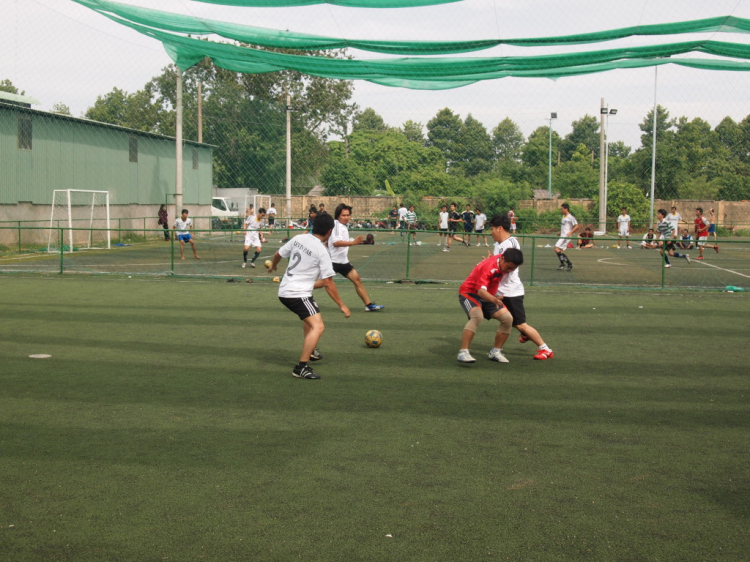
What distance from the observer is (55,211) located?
31.3 m

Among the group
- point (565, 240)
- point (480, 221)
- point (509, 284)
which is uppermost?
point (480, 221)

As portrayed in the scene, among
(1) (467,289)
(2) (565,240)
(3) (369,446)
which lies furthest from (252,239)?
(3) (369,446)

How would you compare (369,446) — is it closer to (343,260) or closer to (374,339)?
(374,339)

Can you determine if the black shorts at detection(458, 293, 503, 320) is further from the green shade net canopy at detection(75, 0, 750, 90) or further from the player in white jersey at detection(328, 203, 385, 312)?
the green shade net canopy at detection(75, 0, 750, 90)

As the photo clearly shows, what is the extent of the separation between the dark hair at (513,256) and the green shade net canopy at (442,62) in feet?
15.6

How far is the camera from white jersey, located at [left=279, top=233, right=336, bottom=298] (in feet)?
26.7

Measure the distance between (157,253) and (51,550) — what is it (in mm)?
18042

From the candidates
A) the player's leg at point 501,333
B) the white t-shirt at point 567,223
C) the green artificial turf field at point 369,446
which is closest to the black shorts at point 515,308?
the player's leg at point 501,333

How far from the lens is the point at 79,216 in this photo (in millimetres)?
32750

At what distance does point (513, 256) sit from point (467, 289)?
2.83 ft

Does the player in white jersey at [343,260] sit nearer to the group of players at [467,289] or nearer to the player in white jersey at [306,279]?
the group of players at [467,289]

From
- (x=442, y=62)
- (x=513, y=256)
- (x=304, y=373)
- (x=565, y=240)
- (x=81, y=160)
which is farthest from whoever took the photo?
(x=81, y=160)

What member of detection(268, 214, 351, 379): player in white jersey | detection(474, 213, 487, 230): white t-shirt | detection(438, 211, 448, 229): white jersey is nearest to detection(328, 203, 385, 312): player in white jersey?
detection(268, 214, 351, 379): player in white jersey

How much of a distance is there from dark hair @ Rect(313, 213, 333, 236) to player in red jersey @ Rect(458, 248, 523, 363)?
1807mm
